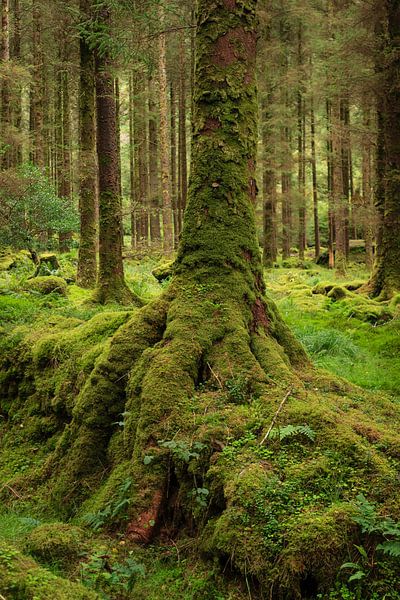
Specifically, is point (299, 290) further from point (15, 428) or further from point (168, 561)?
point (168, 561)

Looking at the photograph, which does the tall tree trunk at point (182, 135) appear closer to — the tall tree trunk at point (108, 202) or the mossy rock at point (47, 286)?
the mossy rock at point (47, 286)

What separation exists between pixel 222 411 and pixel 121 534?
3.89ft

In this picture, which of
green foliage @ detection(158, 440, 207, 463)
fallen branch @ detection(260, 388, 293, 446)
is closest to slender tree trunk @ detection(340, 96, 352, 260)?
fallen branch @ detection(260, 388, 293, 446)

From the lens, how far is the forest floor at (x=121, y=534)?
3.27 m

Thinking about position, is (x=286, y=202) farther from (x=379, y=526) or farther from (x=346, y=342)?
(x=379, y=526)

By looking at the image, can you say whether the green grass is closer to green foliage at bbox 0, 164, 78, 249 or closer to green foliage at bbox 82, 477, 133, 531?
green foliage at bbox 82, 477, 133, 531

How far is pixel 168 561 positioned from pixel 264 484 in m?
0.91

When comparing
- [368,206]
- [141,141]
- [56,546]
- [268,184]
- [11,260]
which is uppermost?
[141,141]

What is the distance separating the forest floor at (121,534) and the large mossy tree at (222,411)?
16cm

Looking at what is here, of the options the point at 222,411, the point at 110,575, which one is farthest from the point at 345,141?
the point at 110,575

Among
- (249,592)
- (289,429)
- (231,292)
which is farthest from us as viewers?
(231,292)

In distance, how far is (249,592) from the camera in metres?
3.01

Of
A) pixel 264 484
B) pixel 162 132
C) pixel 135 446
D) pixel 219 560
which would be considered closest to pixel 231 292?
pixel 135 446

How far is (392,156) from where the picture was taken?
12.2 metres
